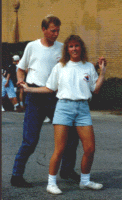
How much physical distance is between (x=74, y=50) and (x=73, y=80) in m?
0.31

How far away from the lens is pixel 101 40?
19.5 m

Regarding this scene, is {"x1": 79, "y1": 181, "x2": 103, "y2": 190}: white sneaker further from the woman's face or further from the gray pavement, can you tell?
the woman's face

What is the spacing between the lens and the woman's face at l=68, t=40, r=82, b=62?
447 cm

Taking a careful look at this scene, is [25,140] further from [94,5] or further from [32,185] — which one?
[94,5]

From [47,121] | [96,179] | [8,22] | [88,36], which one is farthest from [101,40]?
[96,179]

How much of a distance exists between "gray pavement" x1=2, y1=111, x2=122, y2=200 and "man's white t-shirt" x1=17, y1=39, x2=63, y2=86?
44.9 inches

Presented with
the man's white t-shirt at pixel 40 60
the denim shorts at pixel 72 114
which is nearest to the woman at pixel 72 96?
the denim shorts at pixel 72 114

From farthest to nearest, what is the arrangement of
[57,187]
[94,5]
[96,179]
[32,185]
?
[94,5] → [96,179] → [32,185] → [57,187]

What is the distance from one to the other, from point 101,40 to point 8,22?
6.34 metres

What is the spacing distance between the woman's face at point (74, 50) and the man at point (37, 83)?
0.27 metres

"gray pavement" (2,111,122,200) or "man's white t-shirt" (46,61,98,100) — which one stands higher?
"man's white t-shirt" (46,61,98,100)

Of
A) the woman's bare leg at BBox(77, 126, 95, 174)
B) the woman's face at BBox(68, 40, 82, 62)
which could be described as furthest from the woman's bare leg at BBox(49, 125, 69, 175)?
the woman's face at BBox(68, 40, 82, 62)

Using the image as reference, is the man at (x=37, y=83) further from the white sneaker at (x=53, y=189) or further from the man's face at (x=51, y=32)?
the white sneaker at (x=53, y=189)

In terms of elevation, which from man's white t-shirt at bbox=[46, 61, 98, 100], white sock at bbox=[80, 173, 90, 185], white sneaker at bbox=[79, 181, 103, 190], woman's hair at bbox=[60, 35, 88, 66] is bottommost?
white sneaker at bbox=[79, 181, 103, 190]
